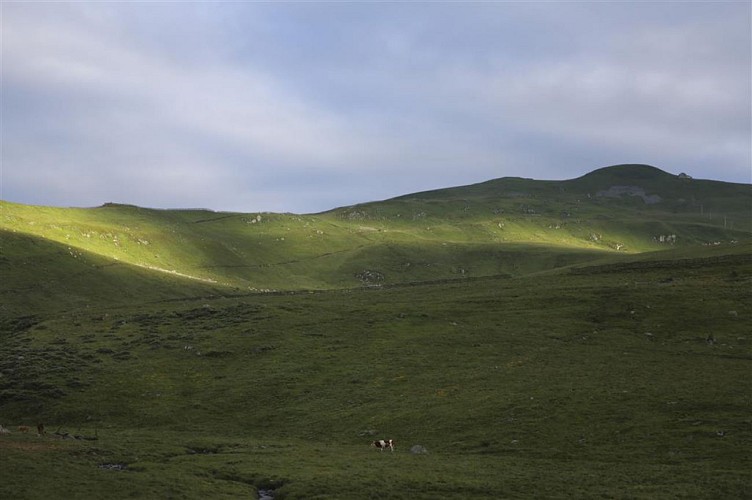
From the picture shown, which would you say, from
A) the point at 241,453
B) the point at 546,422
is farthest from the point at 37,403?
the point at 546,422

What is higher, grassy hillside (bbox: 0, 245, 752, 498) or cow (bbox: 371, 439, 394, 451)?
grassy hillside (bbox: 0, 245, 752, 498)

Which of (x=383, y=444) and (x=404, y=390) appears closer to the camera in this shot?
(x=383, y=444)

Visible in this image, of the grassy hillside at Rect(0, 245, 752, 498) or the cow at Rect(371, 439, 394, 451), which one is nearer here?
the grassy hillside at Rect(0, 245, 752, 498)

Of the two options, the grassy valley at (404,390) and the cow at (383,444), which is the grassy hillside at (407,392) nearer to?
the grassy valley at (404,390)

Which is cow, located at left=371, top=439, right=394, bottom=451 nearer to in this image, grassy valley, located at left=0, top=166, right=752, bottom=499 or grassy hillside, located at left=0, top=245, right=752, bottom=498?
grassy hillside, located at left=0, top=245, right=752, bottom=498

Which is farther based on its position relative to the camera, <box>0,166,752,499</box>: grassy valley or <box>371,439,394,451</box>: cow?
<box>371,439,394,451</box>: cow

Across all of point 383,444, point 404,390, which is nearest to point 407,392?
point 404,390

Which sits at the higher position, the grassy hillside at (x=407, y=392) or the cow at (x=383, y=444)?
the grassy hillside at (x=407, y=392)

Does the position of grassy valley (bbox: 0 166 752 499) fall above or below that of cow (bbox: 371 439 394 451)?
above

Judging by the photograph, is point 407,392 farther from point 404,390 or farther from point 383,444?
point 383,444

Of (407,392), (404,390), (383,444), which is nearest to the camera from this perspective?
(383,444)

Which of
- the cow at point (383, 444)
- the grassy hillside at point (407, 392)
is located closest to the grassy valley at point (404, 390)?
the grassy hillside at point (407, 392)

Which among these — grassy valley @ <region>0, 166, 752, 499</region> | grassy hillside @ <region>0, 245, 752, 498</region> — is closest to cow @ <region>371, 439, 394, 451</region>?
grassy hillside @ <region>0, 245, 752, 498</region>

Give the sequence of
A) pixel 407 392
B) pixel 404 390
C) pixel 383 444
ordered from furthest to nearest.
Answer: pixel 404 390, pixel 407 392, pixel 383 444
